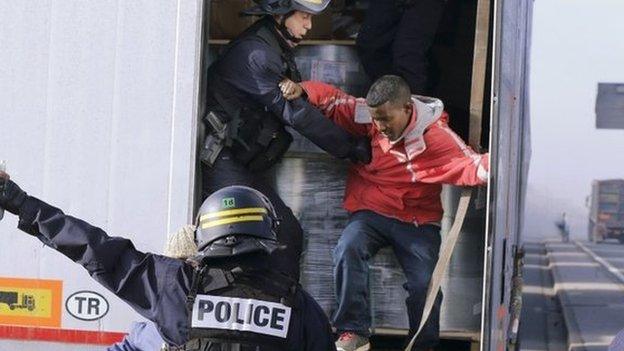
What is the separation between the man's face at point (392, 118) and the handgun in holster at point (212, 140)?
0.65 metres

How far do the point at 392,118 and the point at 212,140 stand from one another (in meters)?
0.76

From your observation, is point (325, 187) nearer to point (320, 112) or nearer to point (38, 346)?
point (320, 112)

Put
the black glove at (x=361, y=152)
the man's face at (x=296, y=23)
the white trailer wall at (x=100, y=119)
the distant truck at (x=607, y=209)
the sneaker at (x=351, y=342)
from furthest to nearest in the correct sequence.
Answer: the distant truck at (x=607, y=209)
the man's face at (x=296, y=23)
the black glove at (x=361, y=152)
the sneaker at (x=351, y=342)
the white trailer wall at (x=100, y=119)

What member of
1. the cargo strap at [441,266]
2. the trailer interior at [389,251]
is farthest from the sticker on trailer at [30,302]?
the cargo strap at [441,266]

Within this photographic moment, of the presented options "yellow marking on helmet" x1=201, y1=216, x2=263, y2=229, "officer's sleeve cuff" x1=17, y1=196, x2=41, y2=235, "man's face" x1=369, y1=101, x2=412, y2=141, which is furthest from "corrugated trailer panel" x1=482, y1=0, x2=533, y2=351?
"officer's sleeve cuff" x1=17, y1=196, x2=41, y2=235

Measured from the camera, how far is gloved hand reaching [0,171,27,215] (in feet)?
11.8

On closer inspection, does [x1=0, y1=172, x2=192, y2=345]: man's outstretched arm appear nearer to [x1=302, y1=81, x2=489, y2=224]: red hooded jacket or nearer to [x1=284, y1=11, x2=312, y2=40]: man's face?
[x1=302, y1=81, x2=489, y2=224]: red hooded jacket

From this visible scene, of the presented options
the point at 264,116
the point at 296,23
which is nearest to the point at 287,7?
the point at 296,23

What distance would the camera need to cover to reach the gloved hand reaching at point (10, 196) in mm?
3605

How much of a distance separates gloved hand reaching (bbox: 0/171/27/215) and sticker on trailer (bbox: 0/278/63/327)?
4.01 feet

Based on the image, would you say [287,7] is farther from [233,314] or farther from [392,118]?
[233,314]

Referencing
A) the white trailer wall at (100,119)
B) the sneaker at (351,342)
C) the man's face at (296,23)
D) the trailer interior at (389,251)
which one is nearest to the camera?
the white trailer wall at (100,119)

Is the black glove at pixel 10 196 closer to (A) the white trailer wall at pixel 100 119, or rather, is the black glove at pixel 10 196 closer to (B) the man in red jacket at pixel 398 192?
(A) the white trailer wall at pixel 100 119

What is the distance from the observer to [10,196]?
3615mm
